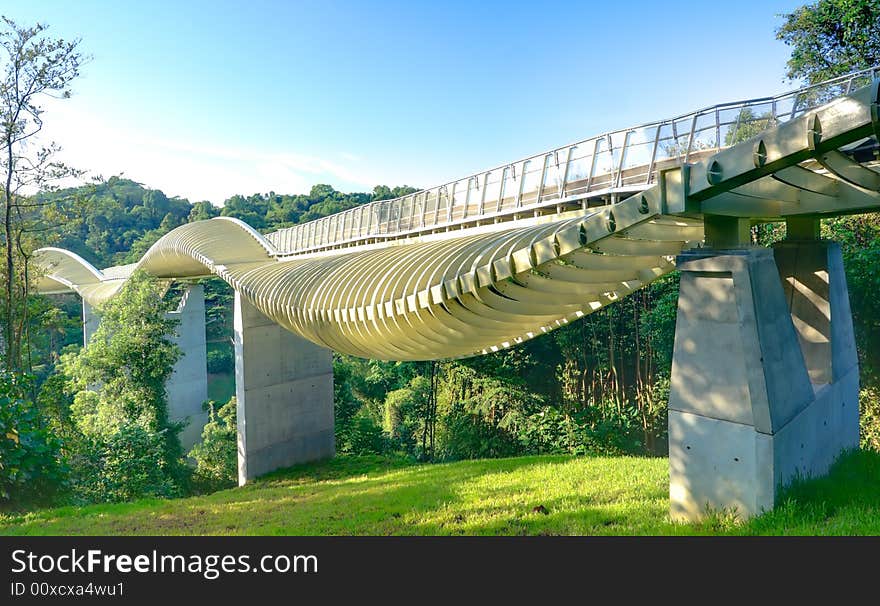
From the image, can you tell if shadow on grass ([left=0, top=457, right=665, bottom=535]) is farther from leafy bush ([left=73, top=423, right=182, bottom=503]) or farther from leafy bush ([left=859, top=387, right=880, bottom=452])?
leafy bush ([left=859, top=387, right=880, bottom=452])

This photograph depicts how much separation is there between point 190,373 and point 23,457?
20.5 m

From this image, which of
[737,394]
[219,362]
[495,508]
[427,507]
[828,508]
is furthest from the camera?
[219,362]

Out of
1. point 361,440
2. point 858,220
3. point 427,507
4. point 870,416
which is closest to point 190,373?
point 361,440

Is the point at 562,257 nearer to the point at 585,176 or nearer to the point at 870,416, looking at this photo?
the point at 585,176

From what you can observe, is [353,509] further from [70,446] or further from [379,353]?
[70,446]

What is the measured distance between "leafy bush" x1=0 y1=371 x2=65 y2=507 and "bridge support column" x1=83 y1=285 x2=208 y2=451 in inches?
736

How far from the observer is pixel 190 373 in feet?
96.0

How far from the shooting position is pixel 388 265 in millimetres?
9711

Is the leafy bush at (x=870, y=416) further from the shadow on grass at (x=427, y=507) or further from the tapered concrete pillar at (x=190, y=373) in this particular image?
the tapered concrete pillar at (x=190, y=373)

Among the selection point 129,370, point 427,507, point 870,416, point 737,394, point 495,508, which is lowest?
point 870,416

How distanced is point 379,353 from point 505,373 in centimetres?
1191

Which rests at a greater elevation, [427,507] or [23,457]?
[23,457]

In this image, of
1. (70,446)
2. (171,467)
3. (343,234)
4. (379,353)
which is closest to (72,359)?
(171,467)

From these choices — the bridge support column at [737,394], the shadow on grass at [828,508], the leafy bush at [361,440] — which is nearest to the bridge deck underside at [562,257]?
the bridge support column at [737,394]
